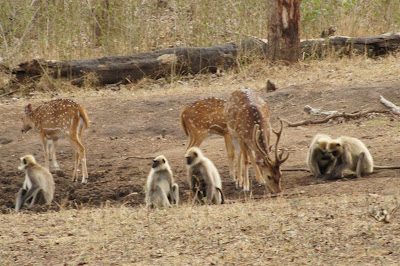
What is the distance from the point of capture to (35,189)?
8711mm

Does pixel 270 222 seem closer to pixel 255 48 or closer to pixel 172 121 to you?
pixel 172 121

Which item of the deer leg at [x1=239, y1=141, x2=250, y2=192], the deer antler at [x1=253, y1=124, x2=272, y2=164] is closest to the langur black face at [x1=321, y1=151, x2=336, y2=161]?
the deer antler at [x1=253, y1=124, x2=272, y2=164]

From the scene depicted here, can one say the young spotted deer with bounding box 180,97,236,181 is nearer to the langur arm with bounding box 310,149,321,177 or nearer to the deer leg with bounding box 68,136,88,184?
the langur arm with bounding box 310,149,321,177

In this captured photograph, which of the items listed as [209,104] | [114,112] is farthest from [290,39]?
[209,104]

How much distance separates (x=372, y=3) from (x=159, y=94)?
27.4 feet

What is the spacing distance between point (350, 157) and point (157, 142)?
4.52m

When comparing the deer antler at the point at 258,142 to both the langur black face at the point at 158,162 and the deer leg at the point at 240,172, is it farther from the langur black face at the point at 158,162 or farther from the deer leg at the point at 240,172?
the langur black face at the point at 158,162

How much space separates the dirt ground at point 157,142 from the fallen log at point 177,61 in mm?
761

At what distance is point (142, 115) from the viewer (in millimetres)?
13648

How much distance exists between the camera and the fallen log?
15.6m

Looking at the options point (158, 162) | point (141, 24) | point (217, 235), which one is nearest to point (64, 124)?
point (158, 162)

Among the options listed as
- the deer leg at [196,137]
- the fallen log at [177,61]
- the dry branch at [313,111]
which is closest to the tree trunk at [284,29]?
the fallen log at [177,61]

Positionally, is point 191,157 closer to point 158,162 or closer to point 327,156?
point 158,162

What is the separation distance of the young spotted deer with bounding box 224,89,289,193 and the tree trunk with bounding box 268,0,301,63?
253 inches
